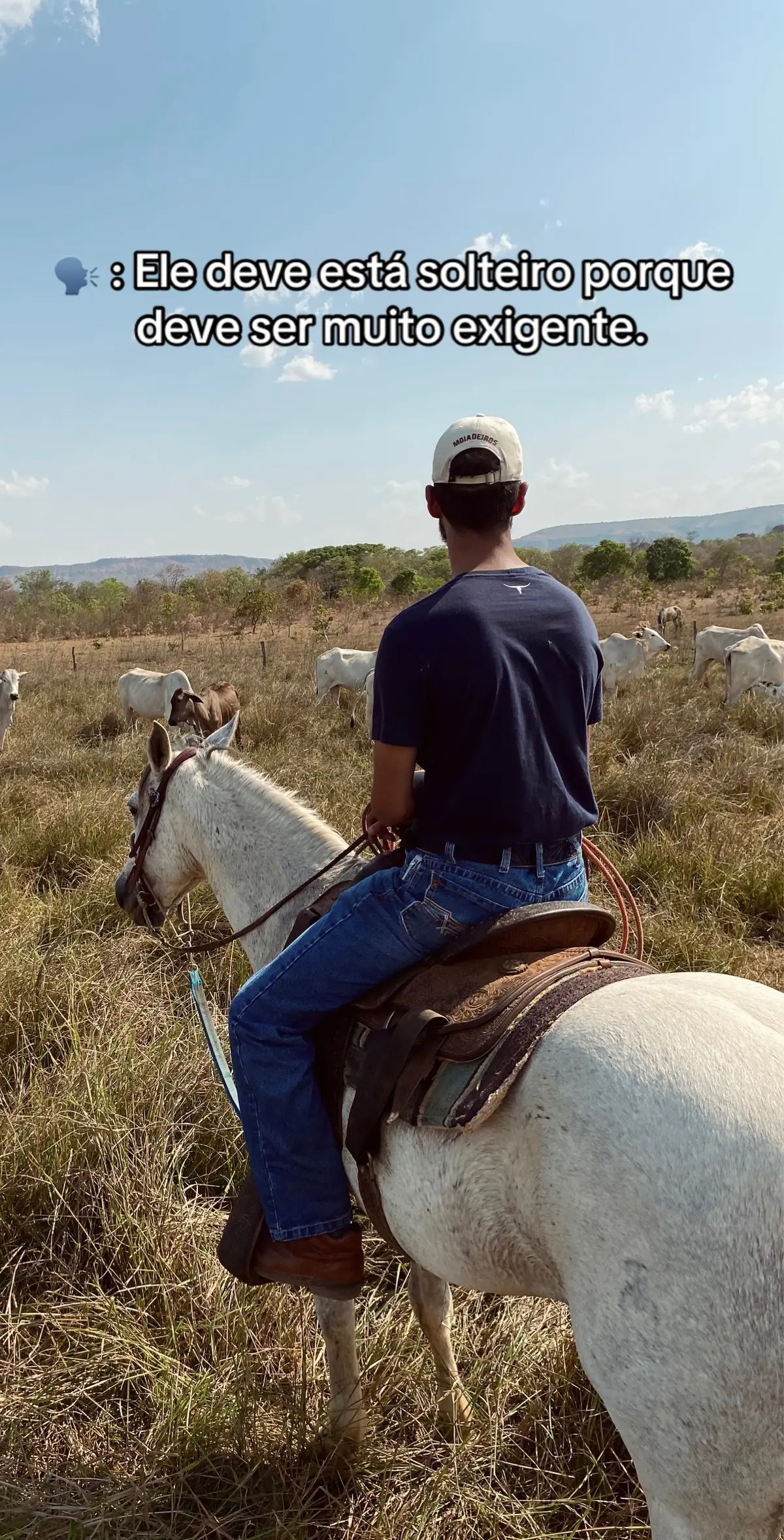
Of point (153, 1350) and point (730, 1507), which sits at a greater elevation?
point (730, 1507)

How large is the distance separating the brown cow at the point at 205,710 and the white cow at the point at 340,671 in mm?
5505

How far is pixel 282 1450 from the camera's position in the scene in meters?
2.49

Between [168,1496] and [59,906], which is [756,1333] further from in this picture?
[59,906]

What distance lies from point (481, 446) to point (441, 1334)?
9.06 ft

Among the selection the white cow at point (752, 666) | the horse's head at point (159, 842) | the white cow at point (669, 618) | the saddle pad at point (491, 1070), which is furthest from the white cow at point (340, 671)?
the saddle pad at point (491, 1070)

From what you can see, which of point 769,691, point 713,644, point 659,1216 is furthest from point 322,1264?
point 713,644

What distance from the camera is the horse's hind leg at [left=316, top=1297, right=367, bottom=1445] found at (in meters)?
2.53

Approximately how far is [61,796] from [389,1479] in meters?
7.32

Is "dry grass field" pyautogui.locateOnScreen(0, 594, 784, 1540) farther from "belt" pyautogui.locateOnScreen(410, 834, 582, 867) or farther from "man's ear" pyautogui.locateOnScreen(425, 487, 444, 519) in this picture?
"man's ear" pyautogui.locateOnScreen(425, 487, 444, 519)

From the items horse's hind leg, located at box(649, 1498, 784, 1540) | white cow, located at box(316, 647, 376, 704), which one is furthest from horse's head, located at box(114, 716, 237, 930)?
white cow, located at box(316, 647, 376, 704)

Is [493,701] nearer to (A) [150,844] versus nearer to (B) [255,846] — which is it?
(B) [255,846]

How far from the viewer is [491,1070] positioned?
1705 millimetres

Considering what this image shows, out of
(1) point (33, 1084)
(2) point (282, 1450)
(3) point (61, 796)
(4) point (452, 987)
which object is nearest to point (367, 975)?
(4) point (452, 987)

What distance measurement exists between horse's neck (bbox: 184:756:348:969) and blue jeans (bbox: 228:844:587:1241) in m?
0.61
